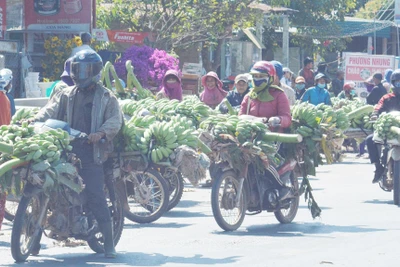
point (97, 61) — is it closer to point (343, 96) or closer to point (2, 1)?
point (2, 1)

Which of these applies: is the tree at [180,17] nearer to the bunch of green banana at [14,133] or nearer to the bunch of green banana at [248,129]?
the bunch of green banana at [248,129]

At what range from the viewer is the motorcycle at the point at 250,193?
10328mm

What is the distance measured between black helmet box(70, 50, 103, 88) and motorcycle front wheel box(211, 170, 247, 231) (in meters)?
2.35

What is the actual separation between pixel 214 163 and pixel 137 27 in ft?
53.7

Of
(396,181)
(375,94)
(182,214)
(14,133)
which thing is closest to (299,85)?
(375,94)

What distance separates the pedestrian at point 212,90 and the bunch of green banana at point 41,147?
8.30 meters

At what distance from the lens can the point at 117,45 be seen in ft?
92.3

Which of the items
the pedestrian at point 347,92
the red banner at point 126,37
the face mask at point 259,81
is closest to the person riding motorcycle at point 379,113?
the face mask at point 259,81

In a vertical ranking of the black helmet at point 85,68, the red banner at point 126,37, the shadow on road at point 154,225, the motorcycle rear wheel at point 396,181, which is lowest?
the shadow on road at point 154,225

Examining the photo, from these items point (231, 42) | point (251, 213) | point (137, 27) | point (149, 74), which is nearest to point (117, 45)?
point (137, 27)

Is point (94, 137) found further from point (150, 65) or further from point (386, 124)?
point (150, 65)

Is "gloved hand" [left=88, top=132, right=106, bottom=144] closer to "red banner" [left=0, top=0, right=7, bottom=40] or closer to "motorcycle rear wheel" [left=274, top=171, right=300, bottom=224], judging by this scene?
"motorcycle rear wheel" [left=274, top=171, right=300, bottom=224]

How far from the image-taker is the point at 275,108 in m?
11.0

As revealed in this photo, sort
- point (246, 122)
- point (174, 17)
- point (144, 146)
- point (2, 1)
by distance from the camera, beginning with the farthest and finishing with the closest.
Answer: point (174, 17) → point (2, 1) → point (246, 122) → point (144, 146)
